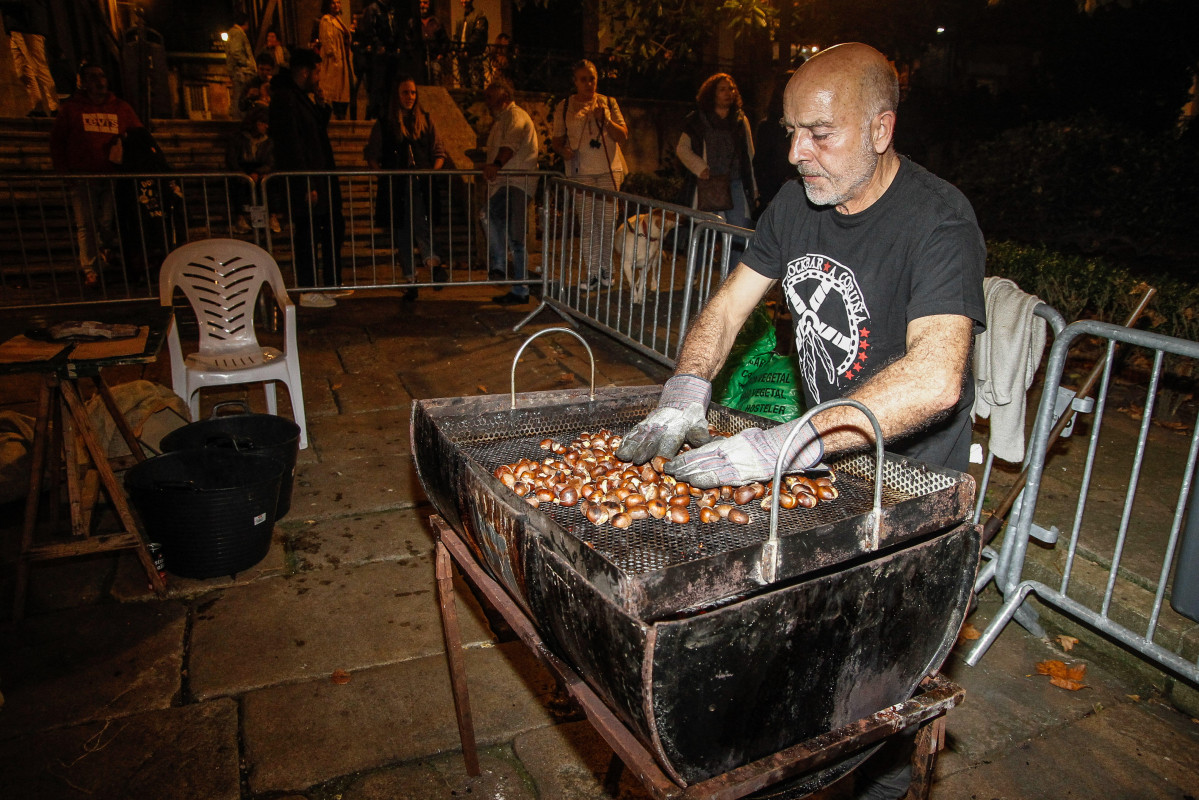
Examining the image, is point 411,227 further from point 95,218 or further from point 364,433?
point 364,433

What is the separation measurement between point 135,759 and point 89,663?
0.80 m

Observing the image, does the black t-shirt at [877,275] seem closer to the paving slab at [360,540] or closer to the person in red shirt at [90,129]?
the paving slab at [360,540]

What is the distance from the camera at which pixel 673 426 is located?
2537mm

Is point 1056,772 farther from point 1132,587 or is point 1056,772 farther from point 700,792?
point 700,792

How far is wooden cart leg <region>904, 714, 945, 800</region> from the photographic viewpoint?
2049mm

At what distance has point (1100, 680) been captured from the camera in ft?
12.5

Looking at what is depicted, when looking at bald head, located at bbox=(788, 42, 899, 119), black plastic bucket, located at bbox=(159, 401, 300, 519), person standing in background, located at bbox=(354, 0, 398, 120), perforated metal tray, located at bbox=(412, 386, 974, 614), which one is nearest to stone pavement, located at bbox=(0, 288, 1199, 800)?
black plastic bucket, located at bbox=(159, 401, 300, 519)

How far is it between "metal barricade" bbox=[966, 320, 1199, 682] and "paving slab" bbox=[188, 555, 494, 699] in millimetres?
2775

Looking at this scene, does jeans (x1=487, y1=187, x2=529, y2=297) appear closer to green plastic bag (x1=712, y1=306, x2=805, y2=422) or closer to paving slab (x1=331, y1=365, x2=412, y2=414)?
paving slab (x1=331, y1=365, x2=412, y2=414)

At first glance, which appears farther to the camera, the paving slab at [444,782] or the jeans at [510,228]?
the jeans at [510,228]

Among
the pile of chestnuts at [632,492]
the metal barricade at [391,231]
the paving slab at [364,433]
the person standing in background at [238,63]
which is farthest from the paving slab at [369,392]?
the person standing in background at [238,63]

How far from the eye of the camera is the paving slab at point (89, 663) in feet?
11.0

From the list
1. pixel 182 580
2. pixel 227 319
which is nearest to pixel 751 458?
pixel 182 580

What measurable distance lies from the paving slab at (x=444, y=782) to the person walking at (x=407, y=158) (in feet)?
23.2
